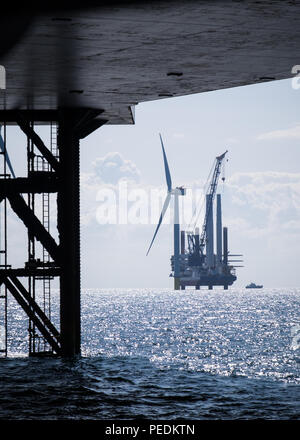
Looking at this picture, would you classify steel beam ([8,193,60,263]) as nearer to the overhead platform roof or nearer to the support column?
the support column

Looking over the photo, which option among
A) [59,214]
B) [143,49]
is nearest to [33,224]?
[59,214]

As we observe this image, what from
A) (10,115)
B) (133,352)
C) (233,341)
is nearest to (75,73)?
(10,115)

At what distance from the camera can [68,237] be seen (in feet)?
127

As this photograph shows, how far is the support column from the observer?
38.5m

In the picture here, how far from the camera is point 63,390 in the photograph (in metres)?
32.0

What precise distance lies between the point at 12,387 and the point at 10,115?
42.8ft

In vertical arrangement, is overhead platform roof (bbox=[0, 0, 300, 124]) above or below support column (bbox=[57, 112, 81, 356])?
above

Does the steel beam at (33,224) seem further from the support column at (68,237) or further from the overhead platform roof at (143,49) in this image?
the overhead platform roof at (143,49)

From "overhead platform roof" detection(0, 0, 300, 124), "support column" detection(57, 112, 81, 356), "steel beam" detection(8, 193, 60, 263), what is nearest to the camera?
"overhead platform roof" detection(0, 0, 300, 124)

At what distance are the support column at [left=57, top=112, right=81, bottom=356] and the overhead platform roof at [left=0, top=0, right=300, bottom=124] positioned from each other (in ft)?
11.3

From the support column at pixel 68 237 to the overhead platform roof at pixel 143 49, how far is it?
3447mm

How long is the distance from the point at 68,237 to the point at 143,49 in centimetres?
1442

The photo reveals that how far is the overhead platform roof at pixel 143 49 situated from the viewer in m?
22.0
